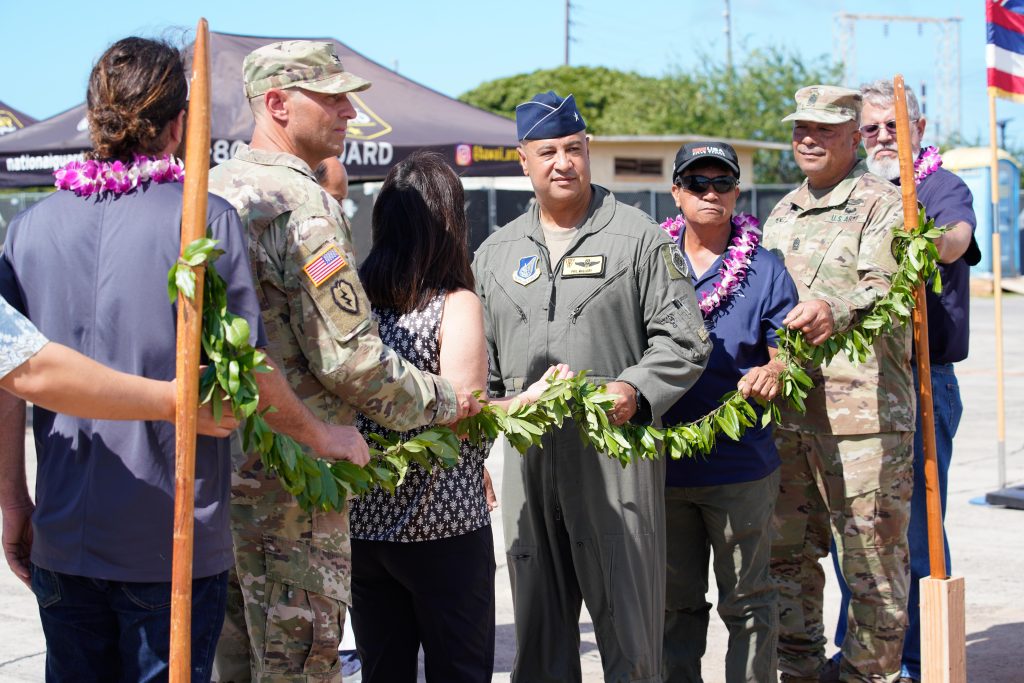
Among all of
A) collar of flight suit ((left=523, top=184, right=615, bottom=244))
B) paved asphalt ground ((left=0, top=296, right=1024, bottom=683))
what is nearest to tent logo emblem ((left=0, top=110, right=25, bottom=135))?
paved asphalt ground ((left=0, top=296, right=1024, bottom=683))

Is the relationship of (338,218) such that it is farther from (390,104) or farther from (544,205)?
(390,104)

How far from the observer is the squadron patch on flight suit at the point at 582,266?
408 cm

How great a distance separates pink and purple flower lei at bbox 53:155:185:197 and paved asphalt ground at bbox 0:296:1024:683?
10.1 ft

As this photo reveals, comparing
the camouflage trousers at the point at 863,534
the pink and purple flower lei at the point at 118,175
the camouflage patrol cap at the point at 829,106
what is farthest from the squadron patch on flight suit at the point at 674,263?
the pink and purple flower lei at the point at 118,175

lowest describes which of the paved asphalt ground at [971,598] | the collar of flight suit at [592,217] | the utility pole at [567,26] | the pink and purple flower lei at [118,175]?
→ the paved asphalt ground at [971,598]

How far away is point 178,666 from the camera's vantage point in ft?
8.12

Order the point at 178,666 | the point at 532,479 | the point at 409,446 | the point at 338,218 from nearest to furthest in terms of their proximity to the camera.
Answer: the point at 178,666 → the point at 338,218 → the point at 409,446 → the point at 532,479

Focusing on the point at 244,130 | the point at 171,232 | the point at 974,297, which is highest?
the point at 244,130

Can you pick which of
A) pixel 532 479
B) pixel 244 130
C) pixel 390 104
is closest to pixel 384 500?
pixel 532 479

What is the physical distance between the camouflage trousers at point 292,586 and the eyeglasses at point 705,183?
6.65ft

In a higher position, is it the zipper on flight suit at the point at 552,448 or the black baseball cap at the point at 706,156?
the black baseball cap at the point at 706,156

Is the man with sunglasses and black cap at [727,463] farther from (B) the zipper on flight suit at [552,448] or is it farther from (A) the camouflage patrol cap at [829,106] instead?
(B) the zipper on flight suit at [552,448]

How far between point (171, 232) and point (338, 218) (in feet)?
1.87

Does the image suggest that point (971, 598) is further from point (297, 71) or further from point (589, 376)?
point (297, 71)
